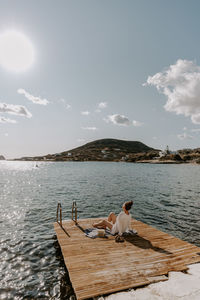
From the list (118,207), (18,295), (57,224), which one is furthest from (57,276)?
(118,207)

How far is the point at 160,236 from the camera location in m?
11.3

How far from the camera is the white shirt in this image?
415 inches

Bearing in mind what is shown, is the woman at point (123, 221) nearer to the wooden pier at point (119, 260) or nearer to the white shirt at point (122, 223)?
the white shirt at point (122, 223)

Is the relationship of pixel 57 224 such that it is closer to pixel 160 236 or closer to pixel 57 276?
pixel 57 276

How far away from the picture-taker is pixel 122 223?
10805 millimetres

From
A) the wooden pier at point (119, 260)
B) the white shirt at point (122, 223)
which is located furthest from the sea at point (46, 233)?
the white shirt at point (122, 223)

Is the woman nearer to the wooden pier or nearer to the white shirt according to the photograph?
the white shirt

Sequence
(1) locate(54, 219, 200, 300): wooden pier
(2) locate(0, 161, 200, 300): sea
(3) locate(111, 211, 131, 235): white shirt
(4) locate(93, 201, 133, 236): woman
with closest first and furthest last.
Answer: (1) locate(54, 219, 200, 300): wooden pier
(2) locate(0, 161, 200, 300): sea
(4) locate(93, 201, 133, 236): woman
(3) locate(111, 211, 131, 235): white shirt

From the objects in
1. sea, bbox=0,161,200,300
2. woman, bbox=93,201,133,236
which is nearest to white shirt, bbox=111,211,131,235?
woman, bbox=93,201,133,236

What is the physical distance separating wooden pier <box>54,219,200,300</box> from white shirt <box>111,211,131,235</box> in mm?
573

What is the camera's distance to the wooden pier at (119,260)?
6.59 m

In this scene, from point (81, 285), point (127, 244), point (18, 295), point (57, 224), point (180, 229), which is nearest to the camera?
point (81, 285)

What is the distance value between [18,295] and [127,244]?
5.53 meters

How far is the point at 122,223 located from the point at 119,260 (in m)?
2.77
